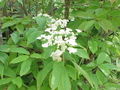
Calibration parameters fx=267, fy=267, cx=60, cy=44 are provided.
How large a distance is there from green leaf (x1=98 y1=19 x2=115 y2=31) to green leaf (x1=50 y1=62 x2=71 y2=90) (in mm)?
301

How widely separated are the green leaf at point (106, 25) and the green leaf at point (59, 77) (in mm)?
301

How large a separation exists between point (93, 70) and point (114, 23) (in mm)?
269

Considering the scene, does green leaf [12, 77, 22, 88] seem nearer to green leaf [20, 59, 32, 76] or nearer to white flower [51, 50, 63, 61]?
green leaf [20, 59, 32, 76]

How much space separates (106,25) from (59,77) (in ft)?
1.18

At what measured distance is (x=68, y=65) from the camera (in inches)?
45.6

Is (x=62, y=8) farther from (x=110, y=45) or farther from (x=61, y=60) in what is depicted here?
(x=61, y=60)

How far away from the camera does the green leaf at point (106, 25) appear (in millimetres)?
1233

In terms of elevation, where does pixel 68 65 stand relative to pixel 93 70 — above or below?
above

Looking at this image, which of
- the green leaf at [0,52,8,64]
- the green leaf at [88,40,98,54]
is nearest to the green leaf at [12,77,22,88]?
the green leaf at [0,52,8,64]

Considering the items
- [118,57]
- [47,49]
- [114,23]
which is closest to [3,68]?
[47,49]

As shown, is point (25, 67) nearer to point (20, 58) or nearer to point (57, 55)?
point (20, 58)

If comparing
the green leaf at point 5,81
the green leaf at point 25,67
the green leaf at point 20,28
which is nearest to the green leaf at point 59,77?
the green leaf at point 25,67

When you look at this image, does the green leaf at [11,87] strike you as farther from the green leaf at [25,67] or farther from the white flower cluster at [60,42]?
the white flower cluster at [60,42]

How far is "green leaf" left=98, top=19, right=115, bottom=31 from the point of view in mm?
1233
